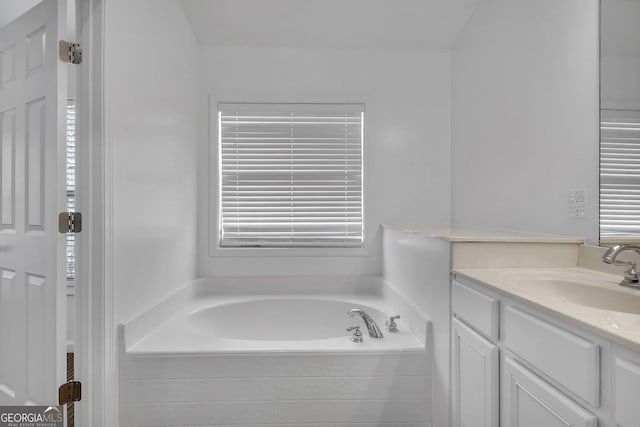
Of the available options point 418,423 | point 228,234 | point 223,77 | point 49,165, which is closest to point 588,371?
point 418,423

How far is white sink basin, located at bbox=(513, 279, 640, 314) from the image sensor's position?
1137 millimetres

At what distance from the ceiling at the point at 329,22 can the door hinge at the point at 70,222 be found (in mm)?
1793

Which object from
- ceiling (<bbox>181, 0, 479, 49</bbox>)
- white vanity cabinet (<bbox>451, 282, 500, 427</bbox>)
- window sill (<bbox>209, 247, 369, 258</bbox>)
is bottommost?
white vanity cabinet (<bbox>451, 282, 500, 427</bbox>)

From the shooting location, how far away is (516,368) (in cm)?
112

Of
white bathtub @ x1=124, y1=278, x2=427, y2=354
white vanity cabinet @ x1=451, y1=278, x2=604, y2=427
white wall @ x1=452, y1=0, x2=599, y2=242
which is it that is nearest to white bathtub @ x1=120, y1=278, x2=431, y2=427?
white bathtub @ x1=124, y1=278, x2=427, y2=354

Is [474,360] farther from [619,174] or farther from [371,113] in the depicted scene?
[371,113]

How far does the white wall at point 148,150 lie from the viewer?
164 centimetres

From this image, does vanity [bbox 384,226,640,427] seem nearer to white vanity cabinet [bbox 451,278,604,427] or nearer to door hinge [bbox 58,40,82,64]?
white vanity cabinet [bbox 451,278,604,427]

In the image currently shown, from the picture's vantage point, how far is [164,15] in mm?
2188

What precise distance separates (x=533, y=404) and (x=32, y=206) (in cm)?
205

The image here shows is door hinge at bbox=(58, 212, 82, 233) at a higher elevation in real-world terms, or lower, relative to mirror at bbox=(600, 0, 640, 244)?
lower

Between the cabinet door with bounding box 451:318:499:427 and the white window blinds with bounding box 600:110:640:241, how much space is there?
0.72 meters

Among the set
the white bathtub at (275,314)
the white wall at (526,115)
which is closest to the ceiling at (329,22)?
the white wall at (526,115)
